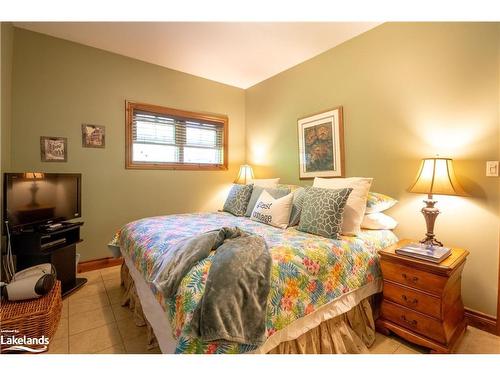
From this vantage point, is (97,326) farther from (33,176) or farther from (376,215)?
(376,215)

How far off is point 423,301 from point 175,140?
3.29 m

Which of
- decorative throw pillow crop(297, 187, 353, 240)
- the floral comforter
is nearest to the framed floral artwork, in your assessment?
decorative throw pillow crop(297, 187, 353, 240)

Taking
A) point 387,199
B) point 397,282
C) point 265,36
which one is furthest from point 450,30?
point 397,282

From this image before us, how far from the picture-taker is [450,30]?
184 centimetres

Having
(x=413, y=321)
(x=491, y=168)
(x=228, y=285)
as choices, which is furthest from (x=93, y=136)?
(x=491, y=168)

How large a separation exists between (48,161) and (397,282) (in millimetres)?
3484

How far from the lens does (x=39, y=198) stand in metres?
2.06

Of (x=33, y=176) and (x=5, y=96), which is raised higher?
(x=5, y=96)

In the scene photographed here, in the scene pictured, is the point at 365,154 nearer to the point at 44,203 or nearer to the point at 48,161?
the point at 44,203

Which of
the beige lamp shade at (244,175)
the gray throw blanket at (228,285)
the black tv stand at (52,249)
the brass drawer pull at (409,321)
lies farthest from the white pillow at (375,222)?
the black tv stand at (52,249)

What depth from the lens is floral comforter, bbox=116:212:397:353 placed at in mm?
1031

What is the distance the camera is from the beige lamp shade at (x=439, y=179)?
1630 mm

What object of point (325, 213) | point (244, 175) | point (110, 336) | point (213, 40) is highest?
point (213, 40)

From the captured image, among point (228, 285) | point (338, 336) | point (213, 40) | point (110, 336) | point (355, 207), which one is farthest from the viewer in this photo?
point (213, 40)
